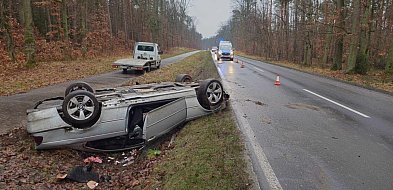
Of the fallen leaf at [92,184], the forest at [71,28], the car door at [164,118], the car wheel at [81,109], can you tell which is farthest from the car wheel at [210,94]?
the forest at [71,28]

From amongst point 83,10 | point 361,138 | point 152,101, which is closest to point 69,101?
point 152,101

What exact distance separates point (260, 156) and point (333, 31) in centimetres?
2584

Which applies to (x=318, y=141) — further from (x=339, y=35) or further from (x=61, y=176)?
(x=339, y=35)

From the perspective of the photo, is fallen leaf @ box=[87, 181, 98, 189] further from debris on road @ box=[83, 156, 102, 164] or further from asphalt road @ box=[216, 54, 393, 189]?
asphalt road @ box=[216, 54, 393, 189]

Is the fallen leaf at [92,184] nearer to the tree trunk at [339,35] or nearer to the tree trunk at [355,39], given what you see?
the tree trunk at [355,39]

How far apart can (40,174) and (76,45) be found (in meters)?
29.6

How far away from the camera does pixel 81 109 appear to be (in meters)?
5.84

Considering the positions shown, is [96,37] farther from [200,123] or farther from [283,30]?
[200,123]

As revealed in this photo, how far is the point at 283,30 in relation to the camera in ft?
142

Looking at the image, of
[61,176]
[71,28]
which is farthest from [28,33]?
[71,28]

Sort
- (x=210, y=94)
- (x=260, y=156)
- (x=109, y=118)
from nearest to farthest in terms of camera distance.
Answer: (x=260, y=156)
(x=109, y=118)
(x=210, y=94)

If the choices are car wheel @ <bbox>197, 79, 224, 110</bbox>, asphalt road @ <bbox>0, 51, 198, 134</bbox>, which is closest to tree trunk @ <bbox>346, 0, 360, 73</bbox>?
car wheel @ <bbox>197, 79, 224, 110</bbox>

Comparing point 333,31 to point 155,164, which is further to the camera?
point 333,31

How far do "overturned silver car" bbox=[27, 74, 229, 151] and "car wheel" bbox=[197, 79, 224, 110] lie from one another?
0.09 ft
